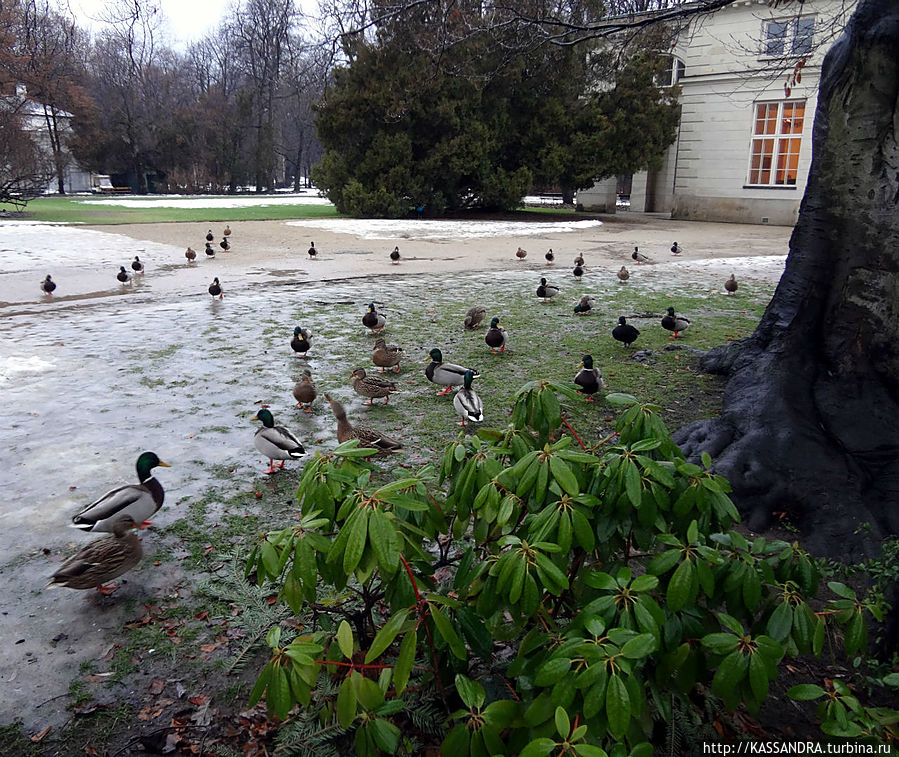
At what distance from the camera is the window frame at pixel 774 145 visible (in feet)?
87.7

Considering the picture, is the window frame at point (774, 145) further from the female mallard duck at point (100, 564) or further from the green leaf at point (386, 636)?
the green leaf at point (386, 636)

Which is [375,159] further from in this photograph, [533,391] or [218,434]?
[533,391]

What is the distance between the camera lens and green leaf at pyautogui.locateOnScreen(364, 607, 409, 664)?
1.71 metres

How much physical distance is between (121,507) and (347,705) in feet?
8.55

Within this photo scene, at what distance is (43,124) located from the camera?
4881 centimetres

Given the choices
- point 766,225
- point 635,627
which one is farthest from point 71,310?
point 766,225

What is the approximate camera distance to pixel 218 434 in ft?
17.8

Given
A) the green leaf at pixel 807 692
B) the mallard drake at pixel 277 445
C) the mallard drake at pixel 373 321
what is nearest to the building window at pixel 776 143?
the mallard drake at pixel 373 321

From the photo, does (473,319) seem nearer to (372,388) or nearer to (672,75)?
(372,388)

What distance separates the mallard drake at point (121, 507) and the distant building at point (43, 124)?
1509 inches

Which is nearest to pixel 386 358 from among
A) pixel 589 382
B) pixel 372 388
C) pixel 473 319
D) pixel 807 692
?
pixel 372 388

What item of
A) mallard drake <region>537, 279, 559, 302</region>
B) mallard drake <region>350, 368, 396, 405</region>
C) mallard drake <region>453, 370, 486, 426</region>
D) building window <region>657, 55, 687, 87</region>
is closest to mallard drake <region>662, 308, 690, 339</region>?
mallard drake <region>537, 279, 559, 302</region>

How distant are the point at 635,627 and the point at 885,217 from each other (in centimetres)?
375

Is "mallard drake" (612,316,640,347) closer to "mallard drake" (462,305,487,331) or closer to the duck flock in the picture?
the duck flock
